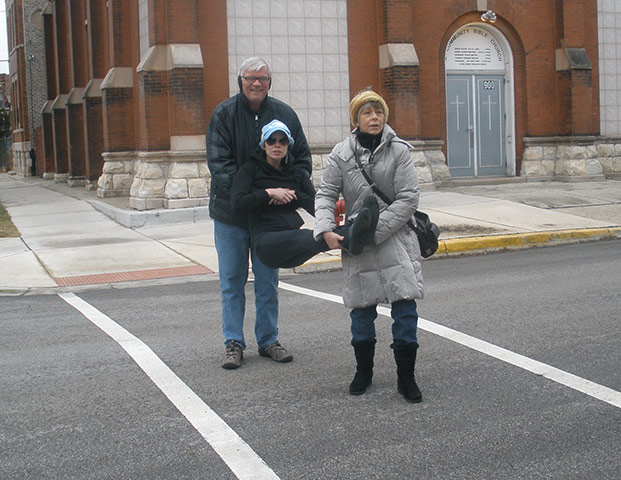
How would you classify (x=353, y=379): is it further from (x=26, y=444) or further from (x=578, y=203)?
(x=578, y=203)

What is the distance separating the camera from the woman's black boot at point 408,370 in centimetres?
509

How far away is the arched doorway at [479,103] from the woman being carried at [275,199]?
14.6 meters

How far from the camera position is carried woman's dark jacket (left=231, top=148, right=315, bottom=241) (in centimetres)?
565

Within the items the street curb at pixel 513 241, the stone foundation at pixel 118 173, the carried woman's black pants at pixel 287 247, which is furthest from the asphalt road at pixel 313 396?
the stone foundation at pixel 118 173

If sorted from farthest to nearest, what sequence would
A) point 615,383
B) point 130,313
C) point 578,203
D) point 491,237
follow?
point 578,203 → point 491,237 → point 130,313 → point 615,383

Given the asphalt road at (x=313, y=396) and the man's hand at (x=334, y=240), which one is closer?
the asphalt road at (x=313, y=396)

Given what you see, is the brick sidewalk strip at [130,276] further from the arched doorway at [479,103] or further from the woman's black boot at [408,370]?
the arched doorway at [479,103]

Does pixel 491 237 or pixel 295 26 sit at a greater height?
pixel 295 26

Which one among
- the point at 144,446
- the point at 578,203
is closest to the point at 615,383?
the point at 144,446

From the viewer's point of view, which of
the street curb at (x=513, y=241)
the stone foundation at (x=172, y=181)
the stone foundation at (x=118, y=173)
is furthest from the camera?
the stone foundation at (x=118, y=173)

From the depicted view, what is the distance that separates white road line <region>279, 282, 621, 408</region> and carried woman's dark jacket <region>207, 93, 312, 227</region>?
1.91 metres

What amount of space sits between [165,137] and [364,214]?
1304 cm

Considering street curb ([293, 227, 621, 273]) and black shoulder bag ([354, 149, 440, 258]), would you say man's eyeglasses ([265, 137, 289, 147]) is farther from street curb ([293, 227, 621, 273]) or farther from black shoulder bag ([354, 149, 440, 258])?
street curb ([293, 227, 621, 273])

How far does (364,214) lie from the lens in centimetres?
488
